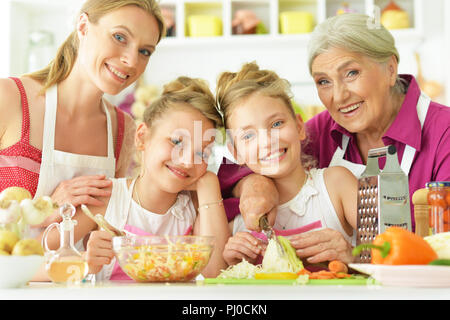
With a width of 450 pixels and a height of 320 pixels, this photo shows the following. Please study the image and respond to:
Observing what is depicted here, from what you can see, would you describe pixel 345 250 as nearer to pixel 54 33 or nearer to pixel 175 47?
pixel 175 47

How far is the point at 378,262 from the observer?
102 centimetres

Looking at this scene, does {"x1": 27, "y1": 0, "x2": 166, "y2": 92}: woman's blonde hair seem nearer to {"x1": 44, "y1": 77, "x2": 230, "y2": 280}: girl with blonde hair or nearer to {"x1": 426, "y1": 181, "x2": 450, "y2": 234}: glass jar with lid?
{"x1": 44, "y1": 77, "x2": 230, "y2": 280}: girl with blonde hair

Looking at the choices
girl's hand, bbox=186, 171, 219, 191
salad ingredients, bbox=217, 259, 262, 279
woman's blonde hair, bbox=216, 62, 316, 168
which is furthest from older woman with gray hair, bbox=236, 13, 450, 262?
salad ingredients, bbox=217, 259, 262, 279

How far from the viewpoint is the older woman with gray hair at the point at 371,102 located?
179cm

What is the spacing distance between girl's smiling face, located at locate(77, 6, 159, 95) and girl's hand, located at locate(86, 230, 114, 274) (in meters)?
0.70

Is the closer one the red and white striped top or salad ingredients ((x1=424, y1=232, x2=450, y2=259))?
salad ingredients ((x1=424, y1=232, x2=450, y2=259))

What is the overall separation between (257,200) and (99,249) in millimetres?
450

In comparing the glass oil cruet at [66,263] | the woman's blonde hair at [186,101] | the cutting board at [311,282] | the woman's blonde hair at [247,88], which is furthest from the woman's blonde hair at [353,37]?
the glass oil cruet at [66,263]

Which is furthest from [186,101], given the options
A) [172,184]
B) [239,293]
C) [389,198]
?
[239,293]

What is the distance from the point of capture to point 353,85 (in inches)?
71.3

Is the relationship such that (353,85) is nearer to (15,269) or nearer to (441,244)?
(441,244)

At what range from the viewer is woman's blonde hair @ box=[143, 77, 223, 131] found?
1.68m
